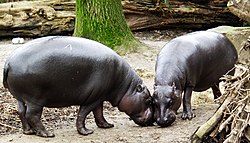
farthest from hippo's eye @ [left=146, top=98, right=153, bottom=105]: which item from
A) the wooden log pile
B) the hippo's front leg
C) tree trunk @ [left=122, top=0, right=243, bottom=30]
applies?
tree trunk @ [left=122, top=0, right=243, bottom=30]

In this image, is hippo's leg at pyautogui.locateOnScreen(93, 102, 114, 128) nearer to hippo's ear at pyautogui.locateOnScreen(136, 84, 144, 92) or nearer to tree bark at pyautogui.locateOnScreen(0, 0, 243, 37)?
hippo's ear at pyautogui.locateOnScreen(136, 84, 144, 92)

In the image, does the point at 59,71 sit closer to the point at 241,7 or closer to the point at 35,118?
the point at 35,118

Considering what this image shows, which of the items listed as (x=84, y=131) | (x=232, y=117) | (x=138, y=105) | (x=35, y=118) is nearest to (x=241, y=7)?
(x=232, y=117)

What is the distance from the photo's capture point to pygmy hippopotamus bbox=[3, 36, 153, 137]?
14.6 ft

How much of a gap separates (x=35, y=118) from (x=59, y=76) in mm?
433

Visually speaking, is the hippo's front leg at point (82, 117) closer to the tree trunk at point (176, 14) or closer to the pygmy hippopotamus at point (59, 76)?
the pygmy hippopotamus at point (59, 76)

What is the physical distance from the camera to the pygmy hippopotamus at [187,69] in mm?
5105

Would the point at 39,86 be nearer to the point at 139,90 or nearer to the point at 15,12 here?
the point at 139,90

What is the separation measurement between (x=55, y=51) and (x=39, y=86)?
0.33m

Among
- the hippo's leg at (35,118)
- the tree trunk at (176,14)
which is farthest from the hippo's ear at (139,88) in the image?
the tree trunk at (176,14)

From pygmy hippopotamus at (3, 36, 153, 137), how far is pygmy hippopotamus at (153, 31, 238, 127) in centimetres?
47

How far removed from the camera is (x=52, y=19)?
1106cm

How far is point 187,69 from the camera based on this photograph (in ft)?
17.9

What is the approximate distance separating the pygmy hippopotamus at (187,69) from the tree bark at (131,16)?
549 centimetres
